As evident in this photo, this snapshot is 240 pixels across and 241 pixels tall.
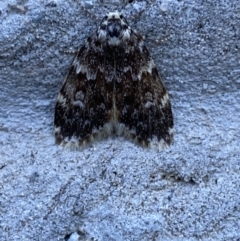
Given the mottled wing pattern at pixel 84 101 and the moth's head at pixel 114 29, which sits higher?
the moth's head at pixel 114 29

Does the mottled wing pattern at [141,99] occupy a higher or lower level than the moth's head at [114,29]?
lower

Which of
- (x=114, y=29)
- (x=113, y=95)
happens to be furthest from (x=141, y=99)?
(x=114, y=29)

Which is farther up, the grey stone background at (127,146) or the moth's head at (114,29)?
the moth's head at (114,29)

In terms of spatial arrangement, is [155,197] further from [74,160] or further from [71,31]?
[71,31]

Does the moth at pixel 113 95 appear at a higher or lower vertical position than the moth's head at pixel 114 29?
lower
